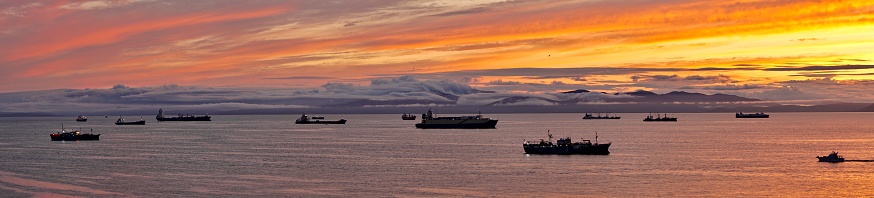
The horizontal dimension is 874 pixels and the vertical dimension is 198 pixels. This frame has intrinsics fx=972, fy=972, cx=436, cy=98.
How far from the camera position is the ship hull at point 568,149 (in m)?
123

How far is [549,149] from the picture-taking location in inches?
4906

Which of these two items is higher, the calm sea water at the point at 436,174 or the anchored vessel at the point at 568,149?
the anchored vessel at the point at 568,149

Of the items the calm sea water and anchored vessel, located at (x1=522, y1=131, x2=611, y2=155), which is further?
anchored vessel, located at (x1=522, y1=131, x2=611, y2=155)

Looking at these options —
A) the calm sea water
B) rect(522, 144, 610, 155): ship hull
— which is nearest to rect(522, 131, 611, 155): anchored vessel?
rect(522, 144, 610, 155): ship hull

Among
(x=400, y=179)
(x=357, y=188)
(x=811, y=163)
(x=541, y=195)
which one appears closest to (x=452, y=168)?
(x=400, y=179)

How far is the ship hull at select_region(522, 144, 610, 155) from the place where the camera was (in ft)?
403

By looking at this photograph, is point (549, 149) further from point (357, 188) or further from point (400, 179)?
point (357, 188)

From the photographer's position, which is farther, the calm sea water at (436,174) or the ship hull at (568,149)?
the ship hull at (568,149)

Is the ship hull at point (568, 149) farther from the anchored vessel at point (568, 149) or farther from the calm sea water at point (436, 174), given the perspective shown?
the calm sea water at point (436, 174)

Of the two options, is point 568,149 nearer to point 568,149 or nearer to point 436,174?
point 568,149

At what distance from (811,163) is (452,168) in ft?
137

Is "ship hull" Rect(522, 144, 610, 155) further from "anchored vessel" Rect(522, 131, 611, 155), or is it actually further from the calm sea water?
the calm sea water

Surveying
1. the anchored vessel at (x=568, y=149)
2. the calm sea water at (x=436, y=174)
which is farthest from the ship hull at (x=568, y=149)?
the calm sea water at (x=436, y=174)

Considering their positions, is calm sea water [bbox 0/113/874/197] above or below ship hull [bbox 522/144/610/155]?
below
